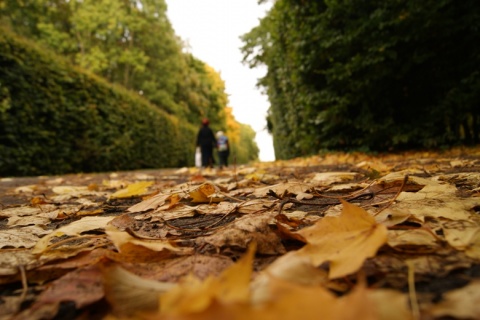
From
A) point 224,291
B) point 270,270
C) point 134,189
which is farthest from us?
point 134,189

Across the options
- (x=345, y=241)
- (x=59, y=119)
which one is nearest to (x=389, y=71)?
(x=345, y=241)

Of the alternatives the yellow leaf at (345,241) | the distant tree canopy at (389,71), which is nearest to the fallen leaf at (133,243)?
the yellow leaf at (345,241)

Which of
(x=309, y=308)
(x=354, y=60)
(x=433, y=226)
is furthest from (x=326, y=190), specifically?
(x=354, y=60)

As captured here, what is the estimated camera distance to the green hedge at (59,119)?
6.60 m

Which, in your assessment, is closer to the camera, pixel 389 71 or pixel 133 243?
pixel 133 243

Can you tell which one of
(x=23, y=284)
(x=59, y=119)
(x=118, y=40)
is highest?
(x=118, y=40)

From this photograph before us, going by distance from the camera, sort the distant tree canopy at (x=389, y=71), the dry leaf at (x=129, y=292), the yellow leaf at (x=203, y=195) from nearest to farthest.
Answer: the dry leaf at (x=129, y=292) < the yellow leaf at (x=203, y=195) < the distant tree canopy at (x=389, y=71)

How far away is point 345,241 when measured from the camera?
1.92ft

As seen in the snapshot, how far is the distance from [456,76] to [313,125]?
2.82 m

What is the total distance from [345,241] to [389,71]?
5.79m

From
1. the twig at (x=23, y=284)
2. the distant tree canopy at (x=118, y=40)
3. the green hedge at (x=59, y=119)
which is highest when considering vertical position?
the distant tree canopy at (x=118, y=40)

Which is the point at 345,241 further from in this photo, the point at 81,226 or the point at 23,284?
the point at 81,226

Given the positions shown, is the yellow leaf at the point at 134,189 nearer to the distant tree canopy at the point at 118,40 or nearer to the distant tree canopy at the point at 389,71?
the distant tree canopy at the point at 389,71

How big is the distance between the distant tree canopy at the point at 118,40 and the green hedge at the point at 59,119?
8178 millimetres
